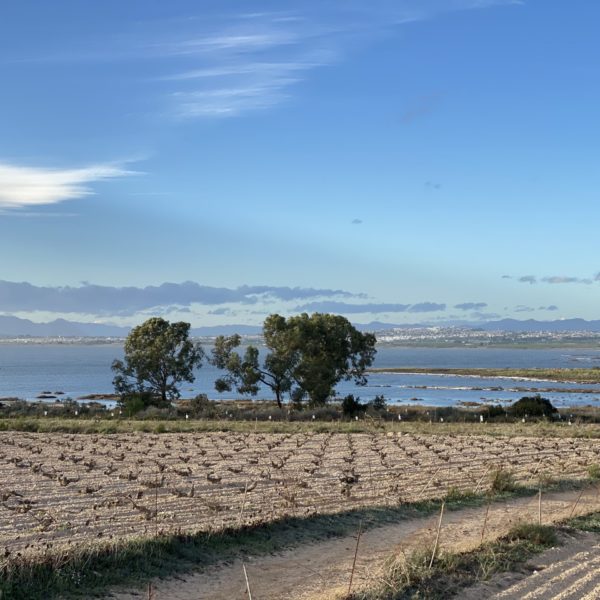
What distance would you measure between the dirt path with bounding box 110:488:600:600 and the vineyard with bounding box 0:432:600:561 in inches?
49.1

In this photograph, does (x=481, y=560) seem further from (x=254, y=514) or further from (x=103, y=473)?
(x=103, y=473)

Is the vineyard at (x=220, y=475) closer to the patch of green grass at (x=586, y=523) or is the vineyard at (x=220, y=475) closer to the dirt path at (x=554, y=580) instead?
the patch of green grass at (x=586, y=523)

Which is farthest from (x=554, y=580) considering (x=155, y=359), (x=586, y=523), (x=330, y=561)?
(x=155, y=359)

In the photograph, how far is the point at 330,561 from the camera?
11.0 m

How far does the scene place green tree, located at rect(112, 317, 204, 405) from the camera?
59156mm

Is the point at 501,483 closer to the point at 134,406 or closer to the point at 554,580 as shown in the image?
the point at 554,580

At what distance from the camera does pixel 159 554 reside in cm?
1028

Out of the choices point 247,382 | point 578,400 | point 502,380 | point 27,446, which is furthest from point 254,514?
point 502,380

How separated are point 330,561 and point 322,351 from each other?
45.8 m

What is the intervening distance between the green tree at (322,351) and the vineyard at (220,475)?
24.9 meters

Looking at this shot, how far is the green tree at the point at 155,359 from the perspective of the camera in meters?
59.2

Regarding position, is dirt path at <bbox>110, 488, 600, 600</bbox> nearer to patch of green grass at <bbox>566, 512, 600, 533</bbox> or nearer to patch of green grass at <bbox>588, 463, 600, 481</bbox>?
patch of green grass at <bbox>566, 512, 600, 533</bbox>

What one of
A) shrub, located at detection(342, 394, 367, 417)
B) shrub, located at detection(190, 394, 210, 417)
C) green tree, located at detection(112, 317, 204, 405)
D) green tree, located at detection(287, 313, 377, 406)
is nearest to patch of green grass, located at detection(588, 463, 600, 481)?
shrub, located at detection(342, 394, 367, 417)

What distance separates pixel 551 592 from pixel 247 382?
4790 centimetres
